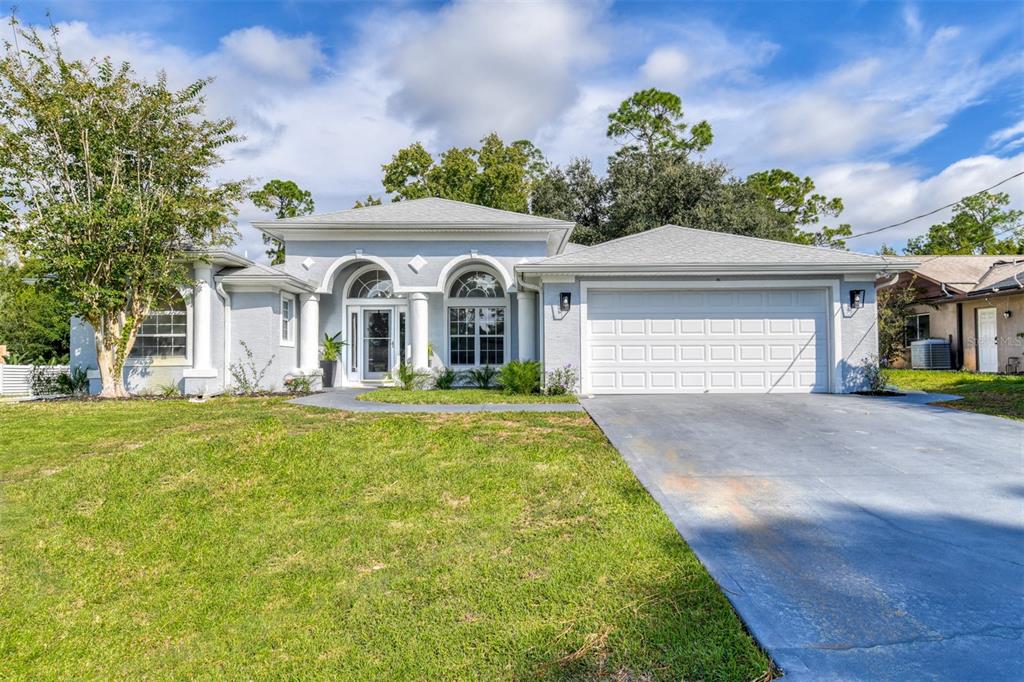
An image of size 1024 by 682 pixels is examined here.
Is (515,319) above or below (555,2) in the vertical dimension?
below

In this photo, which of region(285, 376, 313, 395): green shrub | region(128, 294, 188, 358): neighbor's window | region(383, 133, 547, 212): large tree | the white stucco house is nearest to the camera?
the white stucco house

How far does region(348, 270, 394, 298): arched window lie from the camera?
49.0 feet

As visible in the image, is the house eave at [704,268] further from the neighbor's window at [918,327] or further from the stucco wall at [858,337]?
the neighbor's window at [918,327]

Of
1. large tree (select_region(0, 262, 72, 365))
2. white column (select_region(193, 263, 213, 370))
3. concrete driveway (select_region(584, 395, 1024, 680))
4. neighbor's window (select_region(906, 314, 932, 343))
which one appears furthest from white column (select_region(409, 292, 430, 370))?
neighbor's window (select_region(906, 314, 932, 343))

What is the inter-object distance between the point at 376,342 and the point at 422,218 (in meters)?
3.51

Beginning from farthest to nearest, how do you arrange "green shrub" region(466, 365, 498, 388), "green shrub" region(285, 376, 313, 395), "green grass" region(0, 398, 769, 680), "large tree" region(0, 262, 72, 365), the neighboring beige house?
the neighboring beige house < "large tree" region(0, 262, 72, 365) < "green shrub" region(466, 365, 498, 388) < "green shrub" region(285, 376, 313, 395) < "green grass" region(0, 398, 769, 680)

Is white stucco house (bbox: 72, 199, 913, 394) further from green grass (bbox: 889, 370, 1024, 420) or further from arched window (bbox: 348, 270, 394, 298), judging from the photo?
green grass (bbox: 889, 370, 1024, 420)

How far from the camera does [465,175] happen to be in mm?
29266

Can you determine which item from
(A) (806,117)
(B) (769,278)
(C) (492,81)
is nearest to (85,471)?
(B) (769,278)

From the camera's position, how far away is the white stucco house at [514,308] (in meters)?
11.7

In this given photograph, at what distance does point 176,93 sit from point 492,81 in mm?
8458

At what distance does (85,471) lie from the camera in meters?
5.74

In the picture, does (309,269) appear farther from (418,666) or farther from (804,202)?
(804,202)

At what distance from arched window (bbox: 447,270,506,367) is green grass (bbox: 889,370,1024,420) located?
9509 mm
